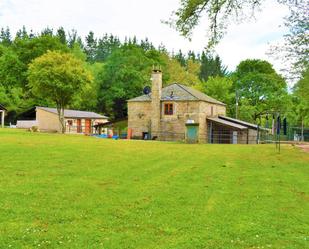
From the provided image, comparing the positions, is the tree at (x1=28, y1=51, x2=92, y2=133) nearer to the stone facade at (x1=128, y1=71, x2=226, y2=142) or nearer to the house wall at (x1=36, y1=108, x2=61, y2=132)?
the stone facade at (x1=128, y1=71, x2=226, y2=142)

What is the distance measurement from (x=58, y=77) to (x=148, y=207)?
128 ft

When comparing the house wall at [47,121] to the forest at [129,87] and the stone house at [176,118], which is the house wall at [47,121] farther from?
the stone house at [176,118]

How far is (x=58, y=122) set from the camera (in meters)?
58.8

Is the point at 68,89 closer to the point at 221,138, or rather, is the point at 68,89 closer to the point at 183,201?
the point at 221,138

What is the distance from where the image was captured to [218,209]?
9734 mm

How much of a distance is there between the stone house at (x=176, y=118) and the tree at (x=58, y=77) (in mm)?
7425

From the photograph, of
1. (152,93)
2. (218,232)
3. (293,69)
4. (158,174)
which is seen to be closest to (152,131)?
(152,93)

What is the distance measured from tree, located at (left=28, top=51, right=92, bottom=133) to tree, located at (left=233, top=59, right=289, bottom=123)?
29.6m

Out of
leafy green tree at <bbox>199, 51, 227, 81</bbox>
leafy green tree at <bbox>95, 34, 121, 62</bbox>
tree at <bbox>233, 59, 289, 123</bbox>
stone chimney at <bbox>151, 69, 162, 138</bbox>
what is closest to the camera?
stone chimney at <bbox>151, 69, 162, 138</bbox>

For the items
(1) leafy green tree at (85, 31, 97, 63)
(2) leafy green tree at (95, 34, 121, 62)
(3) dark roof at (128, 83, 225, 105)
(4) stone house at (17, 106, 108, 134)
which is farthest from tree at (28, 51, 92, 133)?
(1) leafy green tree at (85, 31, 97, 63)

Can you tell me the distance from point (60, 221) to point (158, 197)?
341cm

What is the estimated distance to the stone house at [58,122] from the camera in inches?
2324

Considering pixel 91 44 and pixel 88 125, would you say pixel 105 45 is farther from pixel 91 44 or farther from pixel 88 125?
pixel 88 125

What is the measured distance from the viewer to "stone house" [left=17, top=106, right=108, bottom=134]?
59.0 meters
